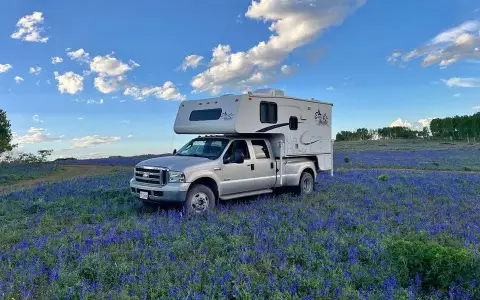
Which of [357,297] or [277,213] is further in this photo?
[277,213]

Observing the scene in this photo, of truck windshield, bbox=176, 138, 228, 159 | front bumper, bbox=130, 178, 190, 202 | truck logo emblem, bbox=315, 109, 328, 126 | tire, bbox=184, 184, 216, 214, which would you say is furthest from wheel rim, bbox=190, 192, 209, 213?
truck logo emblem, bbox=315, 109, 328, 126

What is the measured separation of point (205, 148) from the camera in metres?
11.2

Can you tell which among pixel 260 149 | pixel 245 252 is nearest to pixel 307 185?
pixel 260 149

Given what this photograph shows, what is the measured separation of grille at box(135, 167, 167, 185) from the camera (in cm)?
956

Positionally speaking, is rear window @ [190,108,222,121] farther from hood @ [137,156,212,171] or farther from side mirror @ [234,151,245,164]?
hood @ [137,156,212,171]

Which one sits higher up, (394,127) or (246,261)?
(394,127)

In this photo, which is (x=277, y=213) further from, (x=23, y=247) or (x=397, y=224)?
(x=23, y=247)

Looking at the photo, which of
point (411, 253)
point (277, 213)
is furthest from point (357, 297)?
point (277, 213)

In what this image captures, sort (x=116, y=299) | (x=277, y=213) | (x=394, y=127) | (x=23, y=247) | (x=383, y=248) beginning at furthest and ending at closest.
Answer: (x=394, y=127) → (x=277, y=213) → (x=23, y=247) → (x=383, y=248) → (x=116, y=299)

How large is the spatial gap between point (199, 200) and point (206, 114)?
3301 mm

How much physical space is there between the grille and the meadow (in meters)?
0.98

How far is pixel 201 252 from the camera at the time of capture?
634 centimetres

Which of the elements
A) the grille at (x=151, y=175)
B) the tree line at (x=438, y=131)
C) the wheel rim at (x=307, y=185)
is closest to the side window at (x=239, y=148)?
the grille at (x=151, y=175)

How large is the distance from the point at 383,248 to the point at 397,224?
259 centimetres
